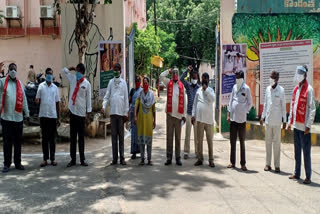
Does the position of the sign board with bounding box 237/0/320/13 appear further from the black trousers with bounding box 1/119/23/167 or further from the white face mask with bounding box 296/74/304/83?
the black trousers with bounding box 1/119/23/167

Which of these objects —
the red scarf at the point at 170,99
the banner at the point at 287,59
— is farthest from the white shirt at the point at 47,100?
the banner at the point at 287,59

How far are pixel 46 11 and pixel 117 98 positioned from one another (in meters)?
11.5

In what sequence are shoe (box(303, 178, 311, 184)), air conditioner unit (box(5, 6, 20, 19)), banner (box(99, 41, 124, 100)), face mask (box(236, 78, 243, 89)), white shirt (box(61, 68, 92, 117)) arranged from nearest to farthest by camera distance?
shoe (box(303, 178, 311, 184)) → face mask (box(236, 78, 243, 89)) → white shirt (box(61, 68, 92, 117)) → banner (box(99, 41, 124, 100)) → air conditioner unit (box(5, 6, 20, 19))

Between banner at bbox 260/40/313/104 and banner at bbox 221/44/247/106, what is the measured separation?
64cm

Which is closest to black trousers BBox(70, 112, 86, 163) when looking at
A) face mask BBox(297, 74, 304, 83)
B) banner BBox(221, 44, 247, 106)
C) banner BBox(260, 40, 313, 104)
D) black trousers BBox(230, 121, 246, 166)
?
black trousers BBox(230, 121, 246, 166)

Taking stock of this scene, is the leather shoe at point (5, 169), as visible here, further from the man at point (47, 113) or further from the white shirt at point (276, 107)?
the white shirt at point (276, 107)

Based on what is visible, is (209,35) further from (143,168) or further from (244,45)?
(143,168)

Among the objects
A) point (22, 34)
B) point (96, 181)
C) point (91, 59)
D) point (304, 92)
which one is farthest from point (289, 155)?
point (22, 34)

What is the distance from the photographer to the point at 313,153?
29.6 feet

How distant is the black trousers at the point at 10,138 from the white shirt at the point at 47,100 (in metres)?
0.52

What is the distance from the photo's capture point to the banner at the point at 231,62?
35.4 ft

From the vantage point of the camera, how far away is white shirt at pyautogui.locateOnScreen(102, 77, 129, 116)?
716 centimetres

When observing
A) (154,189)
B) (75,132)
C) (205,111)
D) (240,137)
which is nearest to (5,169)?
(75,132)

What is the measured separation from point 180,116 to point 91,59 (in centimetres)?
565
